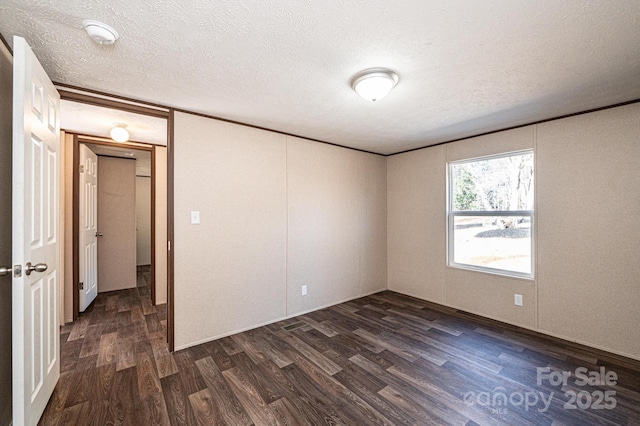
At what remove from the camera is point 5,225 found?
1.61m

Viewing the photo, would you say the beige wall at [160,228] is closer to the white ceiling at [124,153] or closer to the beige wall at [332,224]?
the white ceiling at [124,153]

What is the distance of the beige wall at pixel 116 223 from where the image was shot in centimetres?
439

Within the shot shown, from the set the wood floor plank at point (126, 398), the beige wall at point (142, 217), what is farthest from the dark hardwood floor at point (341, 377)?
the beige wall at point (142, 217)

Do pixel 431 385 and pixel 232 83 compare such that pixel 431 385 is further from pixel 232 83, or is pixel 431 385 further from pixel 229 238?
pixel 232 83

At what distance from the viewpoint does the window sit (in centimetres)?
306

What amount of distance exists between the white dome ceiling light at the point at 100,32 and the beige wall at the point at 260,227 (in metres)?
1.10

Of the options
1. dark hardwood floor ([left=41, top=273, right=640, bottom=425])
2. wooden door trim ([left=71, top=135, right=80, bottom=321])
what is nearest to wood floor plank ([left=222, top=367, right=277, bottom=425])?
dark hardwood floor ([left=41, top=273, right=640, bottom=425])

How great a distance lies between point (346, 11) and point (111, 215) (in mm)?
4845

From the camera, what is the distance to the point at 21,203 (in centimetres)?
134

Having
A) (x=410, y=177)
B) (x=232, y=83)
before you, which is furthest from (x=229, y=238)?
(x=410, y=177)

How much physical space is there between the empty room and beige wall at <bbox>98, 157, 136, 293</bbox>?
0.13 feet

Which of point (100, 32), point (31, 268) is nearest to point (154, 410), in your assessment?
point (31, 268)

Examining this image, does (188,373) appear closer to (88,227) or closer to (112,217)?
(88,227)

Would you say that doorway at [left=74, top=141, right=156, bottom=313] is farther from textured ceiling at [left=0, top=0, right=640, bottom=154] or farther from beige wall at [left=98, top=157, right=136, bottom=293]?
textured ceiling at [left=0, top=0, right=640, bottom=154]
